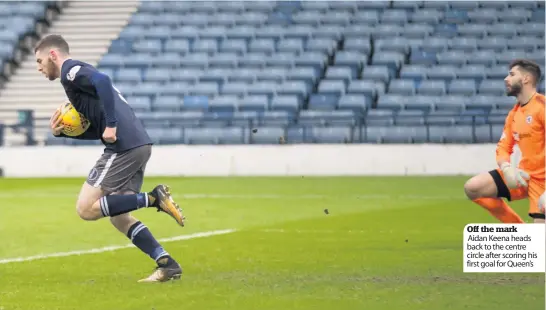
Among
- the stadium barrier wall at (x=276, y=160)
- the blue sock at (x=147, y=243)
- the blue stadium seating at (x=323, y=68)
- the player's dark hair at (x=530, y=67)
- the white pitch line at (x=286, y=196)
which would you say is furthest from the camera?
the blue stadium seating at (x=323, y=68)

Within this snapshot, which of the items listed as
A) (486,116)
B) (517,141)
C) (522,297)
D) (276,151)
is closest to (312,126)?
(276,151)

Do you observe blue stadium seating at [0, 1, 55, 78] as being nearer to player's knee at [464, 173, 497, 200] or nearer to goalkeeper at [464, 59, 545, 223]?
player's knee at [464, 173, 497, 200]

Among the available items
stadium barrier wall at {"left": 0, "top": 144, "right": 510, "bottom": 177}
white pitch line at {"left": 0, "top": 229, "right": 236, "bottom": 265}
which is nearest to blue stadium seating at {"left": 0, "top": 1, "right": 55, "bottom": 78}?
stadium barrier wall at {"left": 0, "top": 144, "right": 510, "bottom": 177}

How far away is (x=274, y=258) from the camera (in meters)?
10.1

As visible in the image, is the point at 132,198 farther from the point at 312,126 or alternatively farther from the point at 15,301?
the point at 312,126

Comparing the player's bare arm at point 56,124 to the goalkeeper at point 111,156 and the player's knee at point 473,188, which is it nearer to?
the goalkeeper at point 111,156

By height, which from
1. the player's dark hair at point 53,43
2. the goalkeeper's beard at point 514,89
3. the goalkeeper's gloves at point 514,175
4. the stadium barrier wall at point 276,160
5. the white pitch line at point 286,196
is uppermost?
the player's dark hair at point 53,43

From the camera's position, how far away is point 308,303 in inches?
288

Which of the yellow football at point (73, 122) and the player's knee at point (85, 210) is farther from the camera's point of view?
the yellow football at point (73, 122)

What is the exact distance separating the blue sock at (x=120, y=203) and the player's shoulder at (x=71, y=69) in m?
0.91

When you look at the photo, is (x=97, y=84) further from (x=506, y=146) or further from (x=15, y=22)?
(x=15, y=22)

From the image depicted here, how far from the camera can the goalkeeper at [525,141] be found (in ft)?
31.0

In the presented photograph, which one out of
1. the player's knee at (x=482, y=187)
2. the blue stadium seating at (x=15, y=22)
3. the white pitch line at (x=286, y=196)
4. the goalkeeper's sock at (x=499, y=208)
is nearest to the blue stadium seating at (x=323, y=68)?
the blue stadium seating at (x=15, y=22)

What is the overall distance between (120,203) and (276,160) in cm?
1741
